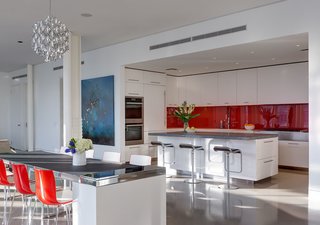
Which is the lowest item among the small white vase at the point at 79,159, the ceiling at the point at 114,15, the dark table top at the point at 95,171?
the dark table top at the point at 95,171

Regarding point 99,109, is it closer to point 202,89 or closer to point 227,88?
point 202,89

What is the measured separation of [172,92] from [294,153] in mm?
4177

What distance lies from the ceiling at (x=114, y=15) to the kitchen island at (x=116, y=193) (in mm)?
3084

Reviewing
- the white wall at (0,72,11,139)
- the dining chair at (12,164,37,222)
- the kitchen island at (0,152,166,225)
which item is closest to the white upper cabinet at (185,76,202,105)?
the kitchen island at (0,152,166,225)

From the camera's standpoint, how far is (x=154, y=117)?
8914 millimetres

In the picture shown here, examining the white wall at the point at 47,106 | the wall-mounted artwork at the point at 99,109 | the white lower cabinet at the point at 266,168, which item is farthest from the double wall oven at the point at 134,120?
the white lower cabinet at the point at 266,168

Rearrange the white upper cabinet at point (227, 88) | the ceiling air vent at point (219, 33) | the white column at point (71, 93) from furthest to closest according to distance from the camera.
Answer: the white upper cabinet at point (227, 88) → the white column at point (71, 93) → the ceiling air vent at point (219, 33)

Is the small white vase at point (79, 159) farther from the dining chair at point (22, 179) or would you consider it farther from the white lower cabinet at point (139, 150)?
the white lower cabinet at point (139, 150)

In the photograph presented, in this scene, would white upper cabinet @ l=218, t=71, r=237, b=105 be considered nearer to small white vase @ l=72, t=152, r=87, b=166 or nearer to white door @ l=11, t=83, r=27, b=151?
small white vase @ l=72, t=152, r=87, b=166

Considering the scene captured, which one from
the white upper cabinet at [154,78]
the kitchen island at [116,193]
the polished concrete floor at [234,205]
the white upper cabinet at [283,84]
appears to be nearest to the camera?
the kitchen island at [116,193]

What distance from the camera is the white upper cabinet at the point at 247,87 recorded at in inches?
330

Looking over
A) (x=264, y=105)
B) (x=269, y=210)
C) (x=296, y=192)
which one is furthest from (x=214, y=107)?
(x=269, y=210)

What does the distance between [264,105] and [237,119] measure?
975 mm

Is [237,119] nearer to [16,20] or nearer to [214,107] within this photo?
[214,107]
